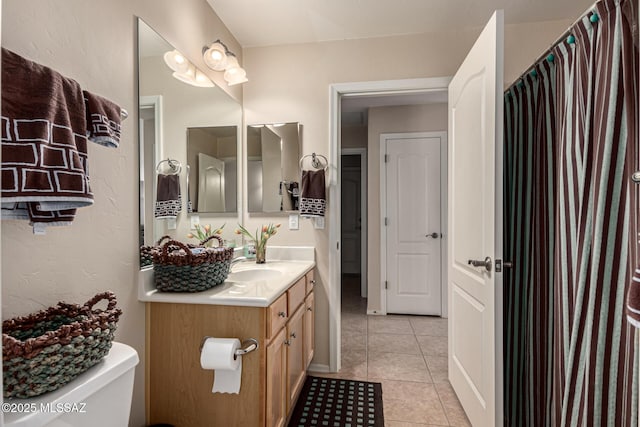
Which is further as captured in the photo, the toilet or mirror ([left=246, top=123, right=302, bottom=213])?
mirror ([left=246, top=123, right=302, bottom=213])

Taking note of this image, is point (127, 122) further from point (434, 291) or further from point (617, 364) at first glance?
point (434, 291)

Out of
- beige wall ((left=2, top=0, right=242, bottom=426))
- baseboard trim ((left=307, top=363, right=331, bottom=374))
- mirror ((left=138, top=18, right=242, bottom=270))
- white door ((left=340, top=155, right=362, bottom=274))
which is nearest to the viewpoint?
beige wall ((left=2, top=0, right=242, bottom=426))

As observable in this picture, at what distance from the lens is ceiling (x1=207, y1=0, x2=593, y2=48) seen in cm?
203

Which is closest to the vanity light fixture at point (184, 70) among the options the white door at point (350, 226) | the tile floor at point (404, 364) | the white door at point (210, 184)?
the white door at point (210, 184)

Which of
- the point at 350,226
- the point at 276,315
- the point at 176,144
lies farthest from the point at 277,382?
the point at 350,226

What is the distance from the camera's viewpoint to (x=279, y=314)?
1.57m

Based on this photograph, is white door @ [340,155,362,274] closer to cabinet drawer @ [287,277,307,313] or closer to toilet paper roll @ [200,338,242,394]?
cabinet drawer @ [287,277,307,313]

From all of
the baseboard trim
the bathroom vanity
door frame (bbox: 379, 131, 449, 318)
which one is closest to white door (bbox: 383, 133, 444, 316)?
door frame (bbox: 379, 131, 449, 318)

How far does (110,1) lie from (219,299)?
1.23m

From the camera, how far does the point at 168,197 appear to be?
1665mm

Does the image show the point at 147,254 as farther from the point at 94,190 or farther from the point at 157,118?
the point at 157,118

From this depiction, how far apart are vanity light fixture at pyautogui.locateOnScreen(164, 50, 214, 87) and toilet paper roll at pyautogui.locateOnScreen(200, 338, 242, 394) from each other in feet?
4.35

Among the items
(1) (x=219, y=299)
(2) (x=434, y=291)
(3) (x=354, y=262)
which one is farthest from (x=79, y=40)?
(3) (x=354, y=262)

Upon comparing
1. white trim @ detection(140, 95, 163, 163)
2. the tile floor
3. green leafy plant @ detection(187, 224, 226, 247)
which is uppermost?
white trim @ detection(140, 95, 163, 163)
